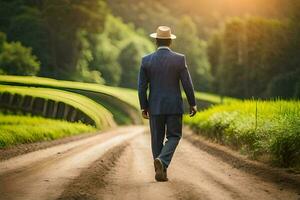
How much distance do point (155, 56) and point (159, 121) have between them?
901mm

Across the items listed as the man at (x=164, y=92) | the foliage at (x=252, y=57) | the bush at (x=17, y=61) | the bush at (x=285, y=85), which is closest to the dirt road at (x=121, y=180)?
the man at (x=164, y=92)

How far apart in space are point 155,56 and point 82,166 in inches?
79.9

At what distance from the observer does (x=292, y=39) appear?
A: 1216 inches

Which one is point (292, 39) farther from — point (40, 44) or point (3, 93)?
point (3, 93)

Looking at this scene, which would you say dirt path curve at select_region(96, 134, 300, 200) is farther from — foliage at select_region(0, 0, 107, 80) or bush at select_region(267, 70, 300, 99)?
bush at select_region(267, 70, 300, 99)

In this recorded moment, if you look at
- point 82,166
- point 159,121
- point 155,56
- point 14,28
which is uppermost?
point 14,28

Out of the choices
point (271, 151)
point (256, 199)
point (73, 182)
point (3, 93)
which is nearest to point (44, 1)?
point (3, 93)

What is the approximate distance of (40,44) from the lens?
65.3ft

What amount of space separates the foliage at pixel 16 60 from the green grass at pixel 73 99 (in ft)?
2.10

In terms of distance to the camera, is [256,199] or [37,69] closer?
[256,199]

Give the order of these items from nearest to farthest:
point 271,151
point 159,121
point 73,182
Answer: point 73,182
point 159,121
point 271,151

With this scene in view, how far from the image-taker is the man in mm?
8430

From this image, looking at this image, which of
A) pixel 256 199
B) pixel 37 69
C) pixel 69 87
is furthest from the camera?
pixel 37 69

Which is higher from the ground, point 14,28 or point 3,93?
point 14,28
